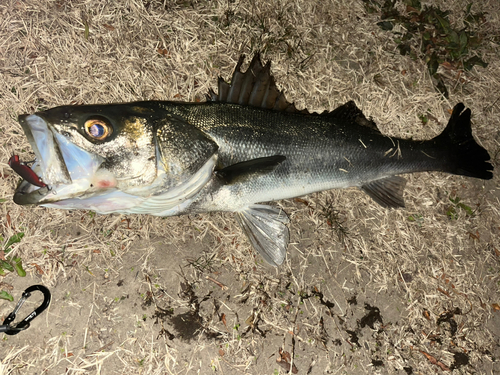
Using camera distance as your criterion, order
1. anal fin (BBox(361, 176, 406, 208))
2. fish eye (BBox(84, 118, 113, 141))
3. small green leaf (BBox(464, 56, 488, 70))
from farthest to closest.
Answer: small green leaf (BBox(464, 56, 488, 70)), anal fin (BBox(361, 176, 406, 208)), fish eye (BBox(84, 118, 113, 141))

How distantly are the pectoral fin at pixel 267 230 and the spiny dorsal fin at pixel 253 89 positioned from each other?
3.36 ft

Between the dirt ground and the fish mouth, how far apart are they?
3.71 ft

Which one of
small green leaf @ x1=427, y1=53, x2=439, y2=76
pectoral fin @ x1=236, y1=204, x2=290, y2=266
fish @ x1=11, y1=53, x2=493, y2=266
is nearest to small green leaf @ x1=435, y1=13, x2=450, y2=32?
small green leaf @ x1=427, y1=53, x2=439, y2=76

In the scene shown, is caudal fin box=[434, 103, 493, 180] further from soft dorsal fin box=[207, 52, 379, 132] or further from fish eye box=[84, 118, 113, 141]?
fish eye box=[84, 118, 113, 141]

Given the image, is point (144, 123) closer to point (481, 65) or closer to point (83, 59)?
point (83, 59)

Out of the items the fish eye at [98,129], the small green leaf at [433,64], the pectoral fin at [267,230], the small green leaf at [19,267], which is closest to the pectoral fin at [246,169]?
the pectoral fin at [267,230]

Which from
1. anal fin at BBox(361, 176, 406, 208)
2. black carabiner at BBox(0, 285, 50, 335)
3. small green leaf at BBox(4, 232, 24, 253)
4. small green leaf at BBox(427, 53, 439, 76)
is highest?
small green leaf at BBox(427, 53, 439, 76)

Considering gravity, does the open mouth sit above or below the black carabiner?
above

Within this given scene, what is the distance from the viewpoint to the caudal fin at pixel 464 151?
11.1ft

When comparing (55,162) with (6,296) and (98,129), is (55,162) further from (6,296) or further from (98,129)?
(6,296)

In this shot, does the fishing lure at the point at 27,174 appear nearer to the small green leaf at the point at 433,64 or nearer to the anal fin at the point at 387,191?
the anal fin at the point at 387,191

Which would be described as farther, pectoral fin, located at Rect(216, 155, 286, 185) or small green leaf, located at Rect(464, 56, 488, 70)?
small green leaf, located at Rect(464, 56, 488, 70)

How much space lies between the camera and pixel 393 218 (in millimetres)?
3631

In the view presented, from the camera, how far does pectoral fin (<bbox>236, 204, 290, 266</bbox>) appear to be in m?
3.08
